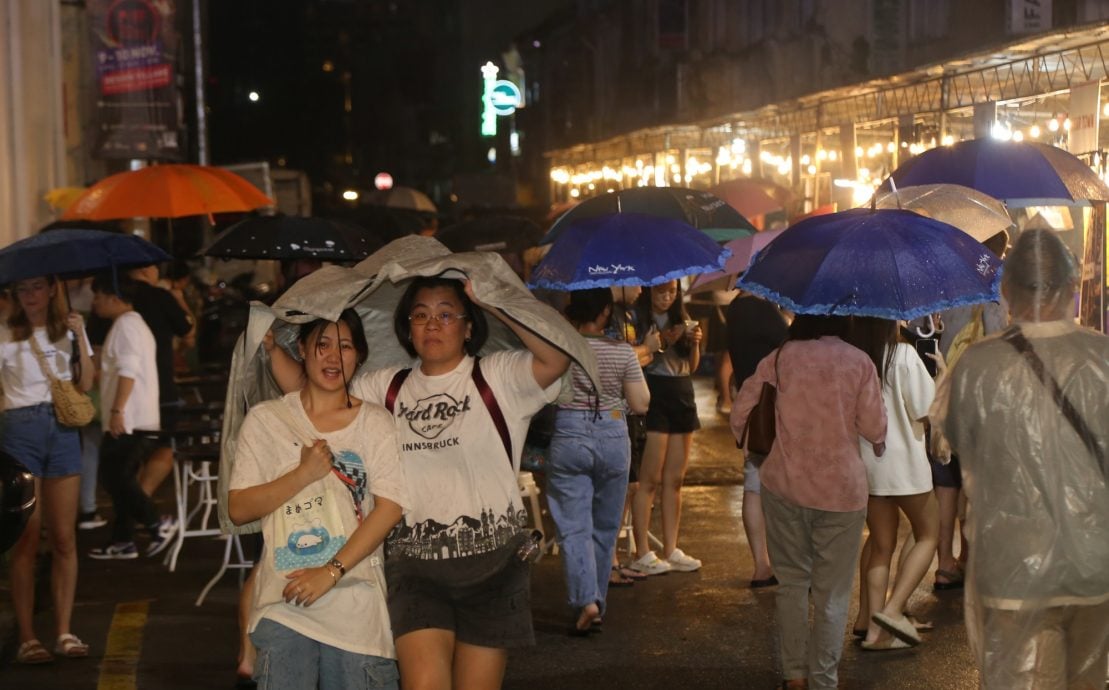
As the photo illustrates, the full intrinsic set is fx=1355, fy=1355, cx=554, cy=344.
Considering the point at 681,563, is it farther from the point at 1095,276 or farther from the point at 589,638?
the point at 1095,276

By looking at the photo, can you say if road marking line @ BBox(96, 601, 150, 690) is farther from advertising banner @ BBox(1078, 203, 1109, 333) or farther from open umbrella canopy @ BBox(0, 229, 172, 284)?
advertising banner @ BBox(1078, 203, 1109, 333)

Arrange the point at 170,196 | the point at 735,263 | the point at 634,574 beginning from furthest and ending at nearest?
the point at 735,263 < the point at 170,196 < the point at 634,574

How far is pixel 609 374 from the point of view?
7.52 m

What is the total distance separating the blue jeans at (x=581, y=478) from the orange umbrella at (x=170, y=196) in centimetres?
374

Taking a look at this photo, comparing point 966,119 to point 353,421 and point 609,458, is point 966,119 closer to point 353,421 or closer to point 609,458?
point 609,458

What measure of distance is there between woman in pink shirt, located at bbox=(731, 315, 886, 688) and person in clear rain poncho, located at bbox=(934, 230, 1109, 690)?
4.21 feet

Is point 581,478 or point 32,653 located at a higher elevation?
point 581,478

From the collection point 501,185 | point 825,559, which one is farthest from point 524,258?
point 501,185

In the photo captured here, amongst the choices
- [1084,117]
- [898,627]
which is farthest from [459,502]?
[1084,117]

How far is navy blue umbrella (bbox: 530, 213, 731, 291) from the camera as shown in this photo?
7.30 meters

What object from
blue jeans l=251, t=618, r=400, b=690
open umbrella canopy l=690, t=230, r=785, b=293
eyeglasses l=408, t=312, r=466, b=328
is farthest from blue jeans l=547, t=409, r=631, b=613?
blue jeans l=251, t=618, r=400, b=690

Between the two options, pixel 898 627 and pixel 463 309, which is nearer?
pixel 463 309

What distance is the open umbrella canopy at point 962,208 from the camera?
24.6 ft

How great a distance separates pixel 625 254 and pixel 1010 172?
107 inches
